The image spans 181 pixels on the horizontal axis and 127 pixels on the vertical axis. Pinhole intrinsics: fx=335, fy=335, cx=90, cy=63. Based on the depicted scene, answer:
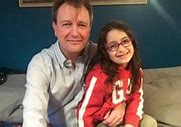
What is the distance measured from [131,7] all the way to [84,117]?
1.37m

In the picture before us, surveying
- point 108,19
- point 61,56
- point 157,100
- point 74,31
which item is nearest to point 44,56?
point 61,56

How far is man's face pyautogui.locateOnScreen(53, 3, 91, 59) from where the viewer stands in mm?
1515

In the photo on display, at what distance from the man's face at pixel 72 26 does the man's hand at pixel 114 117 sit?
13.2 inches

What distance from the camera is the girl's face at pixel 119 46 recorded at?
61.4 inches

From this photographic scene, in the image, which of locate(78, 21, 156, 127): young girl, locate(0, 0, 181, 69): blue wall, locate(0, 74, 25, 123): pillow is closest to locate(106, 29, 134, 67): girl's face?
locate(78, 21, 156, 127): young girl

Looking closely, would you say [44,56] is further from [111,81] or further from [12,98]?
[12,98]

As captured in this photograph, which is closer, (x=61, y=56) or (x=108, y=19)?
(x=61, y=56)

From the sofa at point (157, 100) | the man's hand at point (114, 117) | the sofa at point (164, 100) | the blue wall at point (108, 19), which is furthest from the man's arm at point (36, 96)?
the blue wall at point (108, 19)

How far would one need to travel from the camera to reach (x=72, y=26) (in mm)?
1524

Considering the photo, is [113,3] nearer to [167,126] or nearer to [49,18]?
[49,18]

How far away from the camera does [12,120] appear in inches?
79.7

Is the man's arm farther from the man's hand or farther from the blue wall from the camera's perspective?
the blue wall

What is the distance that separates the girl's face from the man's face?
0.12m

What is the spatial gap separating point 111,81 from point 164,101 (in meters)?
0.51
